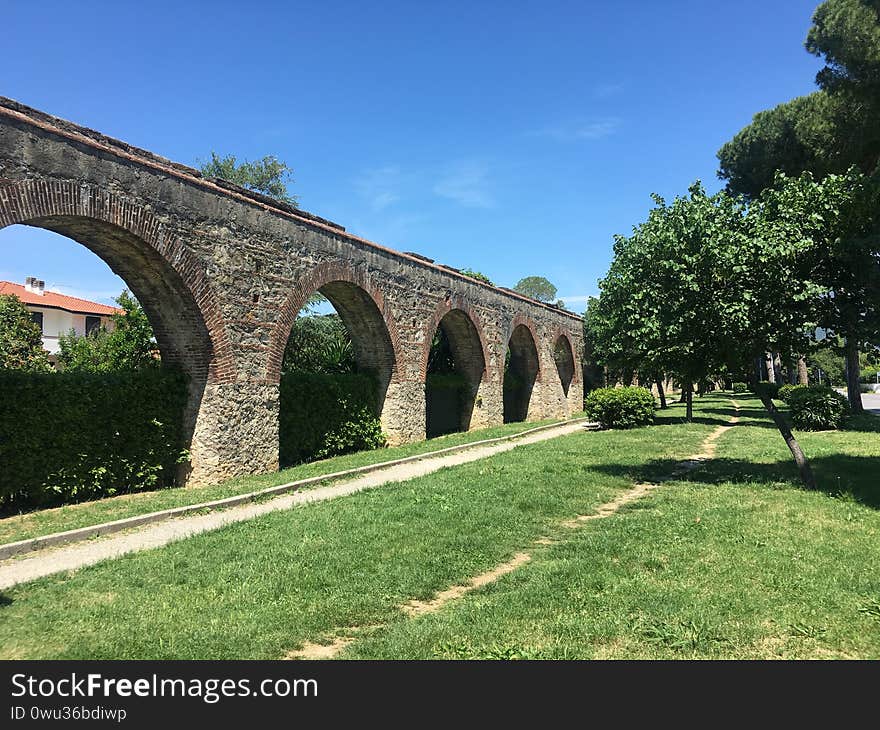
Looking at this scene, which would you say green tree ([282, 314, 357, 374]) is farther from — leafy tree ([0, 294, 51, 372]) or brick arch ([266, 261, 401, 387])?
leafy tree ([0, 294, 51, 372])

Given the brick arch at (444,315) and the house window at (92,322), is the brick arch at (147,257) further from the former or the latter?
the house window at (92,322)

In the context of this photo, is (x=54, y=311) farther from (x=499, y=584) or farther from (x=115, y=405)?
(x=499, y=584)

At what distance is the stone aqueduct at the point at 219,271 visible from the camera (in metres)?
7.49

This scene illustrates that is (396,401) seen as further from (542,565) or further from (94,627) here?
(94,627)

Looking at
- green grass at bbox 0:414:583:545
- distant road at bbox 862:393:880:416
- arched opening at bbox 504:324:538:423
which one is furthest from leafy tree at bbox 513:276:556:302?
Result: green grass at bbox 0:414:583:545

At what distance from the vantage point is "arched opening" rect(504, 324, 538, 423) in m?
24.4

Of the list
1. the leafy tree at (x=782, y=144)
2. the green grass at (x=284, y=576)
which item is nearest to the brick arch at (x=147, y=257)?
the green grass at (x=284, y=576)

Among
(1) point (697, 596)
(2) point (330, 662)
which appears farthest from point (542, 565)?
(2) point (330, 662)

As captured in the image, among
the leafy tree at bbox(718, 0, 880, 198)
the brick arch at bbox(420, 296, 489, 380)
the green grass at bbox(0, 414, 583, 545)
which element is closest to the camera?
the green grass at bbox(0, 414, 583, 545)

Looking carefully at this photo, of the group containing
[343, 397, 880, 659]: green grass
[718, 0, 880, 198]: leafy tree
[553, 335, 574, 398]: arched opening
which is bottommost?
[343, 397, 880, 659]: green grass

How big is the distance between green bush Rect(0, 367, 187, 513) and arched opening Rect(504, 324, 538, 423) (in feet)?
53.4

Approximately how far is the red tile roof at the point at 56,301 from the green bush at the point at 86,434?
29743 millimetres

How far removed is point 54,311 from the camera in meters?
37.1

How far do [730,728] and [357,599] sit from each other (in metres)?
2.67
